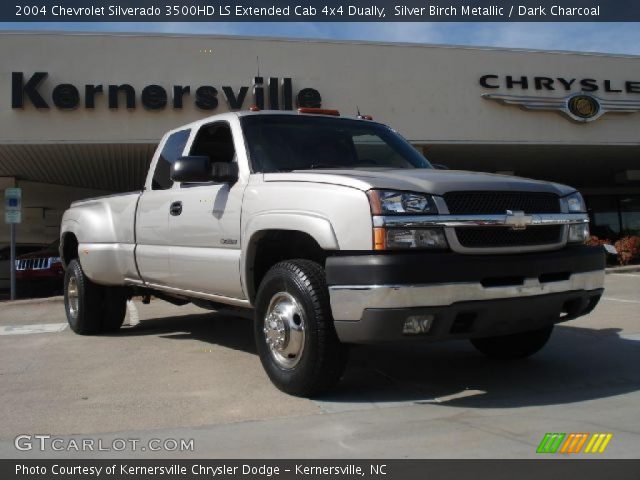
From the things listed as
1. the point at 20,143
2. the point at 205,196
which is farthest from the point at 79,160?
the point at 205,196

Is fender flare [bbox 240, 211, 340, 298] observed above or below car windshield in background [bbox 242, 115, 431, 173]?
below

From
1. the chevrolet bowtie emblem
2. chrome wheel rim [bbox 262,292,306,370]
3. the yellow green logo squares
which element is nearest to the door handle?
chrome wheel rim [bbox 262,292,306,370]

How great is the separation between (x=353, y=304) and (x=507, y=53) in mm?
15185

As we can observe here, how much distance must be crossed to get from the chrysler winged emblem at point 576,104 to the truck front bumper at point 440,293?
13.7 meters

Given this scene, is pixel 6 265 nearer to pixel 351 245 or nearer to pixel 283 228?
pixel 283 228

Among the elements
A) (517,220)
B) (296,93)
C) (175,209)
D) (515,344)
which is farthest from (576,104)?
(517,220)

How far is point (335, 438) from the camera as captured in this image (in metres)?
3.44

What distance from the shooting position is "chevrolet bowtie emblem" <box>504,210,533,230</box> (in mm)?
3990

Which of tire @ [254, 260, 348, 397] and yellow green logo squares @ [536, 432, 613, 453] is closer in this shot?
yellow green logo squares @ [536, 432, 613, 453]

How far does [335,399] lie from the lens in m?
4.22

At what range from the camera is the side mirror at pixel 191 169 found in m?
4.66

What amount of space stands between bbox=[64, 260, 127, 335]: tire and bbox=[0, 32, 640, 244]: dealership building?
7857 millimetres

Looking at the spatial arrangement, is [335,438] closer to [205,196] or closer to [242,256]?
[242,256]

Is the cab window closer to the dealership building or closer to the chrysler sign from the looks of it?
the dealership building
